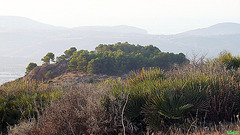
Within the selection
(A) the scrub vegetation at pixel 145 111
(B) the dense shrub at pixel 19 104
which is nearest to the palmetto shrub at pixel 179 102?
(A) the scrub vegetation at pixel 145 111

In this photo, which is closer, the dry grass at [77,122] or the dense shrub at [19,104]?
the dry grass at [77,122]

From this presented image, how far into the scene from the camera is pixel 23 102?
25.7 ft

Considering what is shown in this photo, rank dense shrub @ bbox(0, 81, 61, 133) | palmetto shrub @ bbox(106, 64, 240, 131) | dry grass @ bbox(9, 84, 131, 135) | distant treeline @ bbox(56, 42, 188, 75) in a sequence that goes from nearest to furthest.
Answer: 1. dry grass @ bbox(9, 84, 131, 135)
2. palmetto shrub @ bbox(106, 64, 240, 131)
3. dense shrub @ bbox(0, 81, 61, 133)
4. distant treeline @ bbox(56, 42, 188, 75)

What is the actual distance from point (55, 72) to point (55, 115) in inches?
703

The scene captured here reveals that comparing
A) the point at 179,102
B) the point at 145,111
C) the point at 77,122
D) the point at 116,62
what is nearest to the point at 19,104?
the point at 77,122

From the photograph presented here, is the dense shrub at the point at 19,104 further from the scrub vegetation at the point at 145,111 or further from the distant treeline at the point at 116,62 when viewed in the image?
the distant treeline at the point at 116,62

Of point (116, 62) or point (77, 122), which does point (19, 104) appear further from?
point (116, 62)

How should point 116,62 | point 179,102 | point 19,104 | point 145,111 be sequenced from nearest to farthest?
point 179,102
point 145,111
point 19,104
point 116,62

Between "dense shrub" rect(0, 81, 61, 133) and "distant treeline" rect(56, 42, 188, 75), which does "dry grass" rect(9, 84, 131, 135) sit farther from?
"distant treeline" rect(56, 42, 188, 75)

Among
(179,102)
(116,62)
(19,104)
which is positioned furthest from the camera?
(116,62)

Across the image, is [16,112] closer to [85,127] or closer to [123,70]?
[85,127]

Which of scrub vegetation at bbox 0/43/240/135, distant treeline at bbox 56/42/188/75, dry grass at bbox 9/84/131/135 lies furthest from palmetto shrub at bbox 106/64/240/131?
distant treeline at bbox 56/42/188/75

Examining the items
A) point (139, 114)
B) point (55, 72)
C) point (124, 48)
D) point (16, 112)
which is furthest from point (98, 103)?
point (124, 48)

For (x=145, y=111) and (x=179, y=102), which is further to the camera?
(x=145, y=111)
